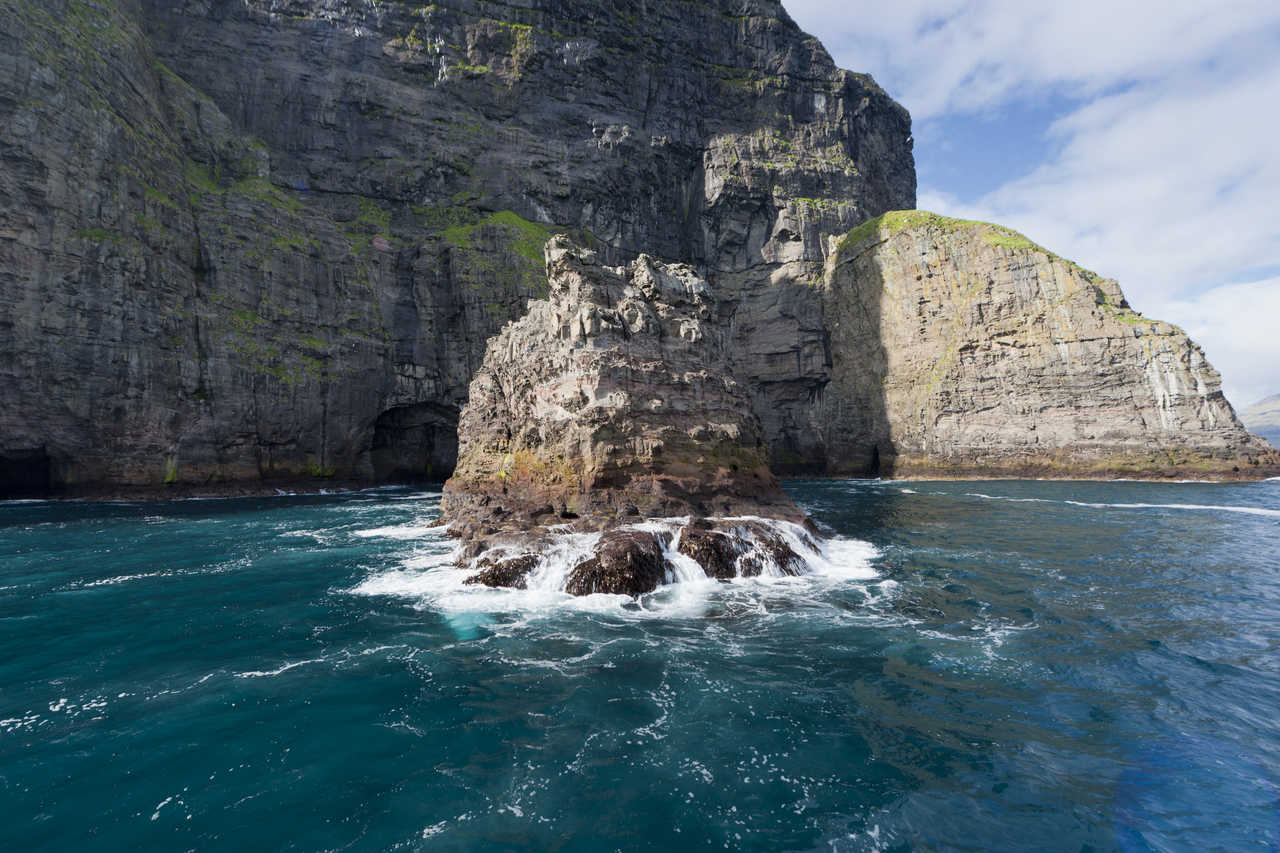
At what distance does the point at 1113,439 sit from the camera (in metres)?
51.1

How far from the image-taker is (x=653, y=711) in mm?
9617

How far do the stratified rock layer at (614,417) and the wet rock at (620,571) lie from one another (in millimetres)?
4071

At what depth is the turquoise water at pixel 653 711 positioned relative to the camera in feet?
22.5

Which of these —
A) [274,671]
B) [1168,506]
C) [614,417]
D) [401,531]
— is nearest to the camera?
[274,671]

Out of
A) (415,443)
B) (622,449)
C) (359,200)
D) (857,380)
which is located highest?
(359,200)

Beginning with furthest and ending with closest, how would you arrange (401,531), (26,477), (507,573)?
(26,477) → (401,531) → (507,573)

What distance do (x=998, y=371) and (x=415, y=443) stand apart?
63.3 metres

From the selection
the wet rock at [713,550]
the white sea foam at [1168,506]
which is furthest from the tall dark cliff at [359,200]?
the wet rock at [713,550]

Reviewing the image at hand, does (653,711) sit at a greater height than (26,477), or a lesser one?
lesser

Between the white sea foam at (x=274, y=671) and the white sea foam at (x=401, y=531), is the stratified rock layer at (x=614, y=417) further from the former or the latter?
the white sea foam at (x=274, y=671)

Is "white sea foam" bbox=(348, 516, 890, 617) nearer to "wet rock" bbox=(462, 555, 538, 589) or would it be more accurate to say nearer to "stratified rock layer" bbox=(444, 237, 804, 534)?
"wet rock" bbox=(462, 555, 538, 589)

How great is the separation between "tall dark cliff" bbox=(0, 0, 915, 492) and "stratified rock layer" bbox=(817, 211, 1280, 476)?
6.26m

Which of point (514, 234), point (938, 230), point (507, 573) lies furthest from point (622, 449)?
point (938, 230)

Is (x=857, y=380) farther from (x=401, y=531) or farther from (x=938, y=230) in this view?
(x=401, y=531)
